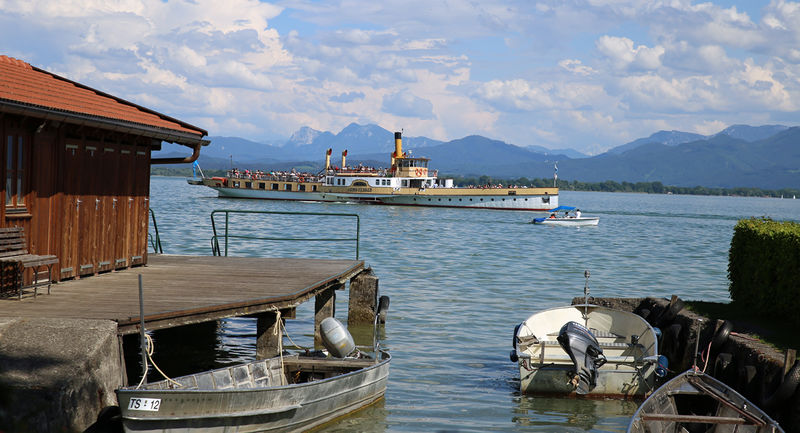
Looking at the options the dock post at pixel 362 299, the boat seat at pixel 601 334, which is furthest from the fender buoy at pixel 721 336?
the dock post at pixel 362 299

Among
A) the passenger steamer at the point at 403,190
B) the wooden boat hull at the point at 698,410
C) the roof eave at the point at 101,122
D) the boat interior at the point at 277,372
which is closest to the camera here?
the wooden boat hull at the point at 698,410

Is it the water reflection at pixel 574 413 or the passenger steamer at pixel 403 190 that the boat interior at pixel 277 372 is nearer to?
the water reflection at pixel 574 413

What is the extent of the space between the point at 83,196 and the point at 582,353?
7.95m

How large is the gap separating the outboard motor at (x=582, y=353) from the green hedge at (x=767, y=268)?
3119 mm

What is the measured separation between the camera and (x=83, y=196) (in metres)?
12.5

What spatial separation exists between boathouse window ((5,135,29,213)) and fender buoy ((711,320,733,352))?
32.9 ft

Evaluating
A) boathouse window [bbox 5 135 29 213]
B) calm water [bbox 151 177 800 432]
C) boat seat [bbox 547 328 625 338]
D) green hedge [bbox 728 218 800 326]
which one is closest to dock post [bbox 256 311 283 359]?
calm water [bbox 151 177 800 432]

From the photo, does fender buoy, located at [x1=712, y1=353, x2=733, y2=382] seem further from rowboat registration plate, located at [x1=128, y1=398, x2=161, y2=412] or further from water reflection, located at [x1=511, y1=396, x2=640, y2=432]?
rowboat registration plate, located at [x1=128, y1=398, x2=161, y2=412]

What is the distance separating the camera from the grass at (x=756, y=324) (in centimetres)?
1145

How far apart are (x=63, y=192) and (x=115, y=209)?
1.52 m

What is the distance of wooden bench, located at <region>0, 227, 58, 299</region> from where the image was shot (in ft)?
33.9

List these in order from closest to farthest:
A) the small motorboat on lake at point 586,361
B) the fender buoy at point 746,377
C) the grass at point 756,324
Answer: the fender buoy at point 746,377
the grass at point 756,324
the small motorboat on lake at point 586,361

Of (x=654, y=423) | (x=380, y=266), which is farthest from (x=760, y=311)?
(x=380, y=266)

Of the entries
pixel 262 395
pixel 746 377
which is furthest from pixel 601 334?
pixel 262 395
